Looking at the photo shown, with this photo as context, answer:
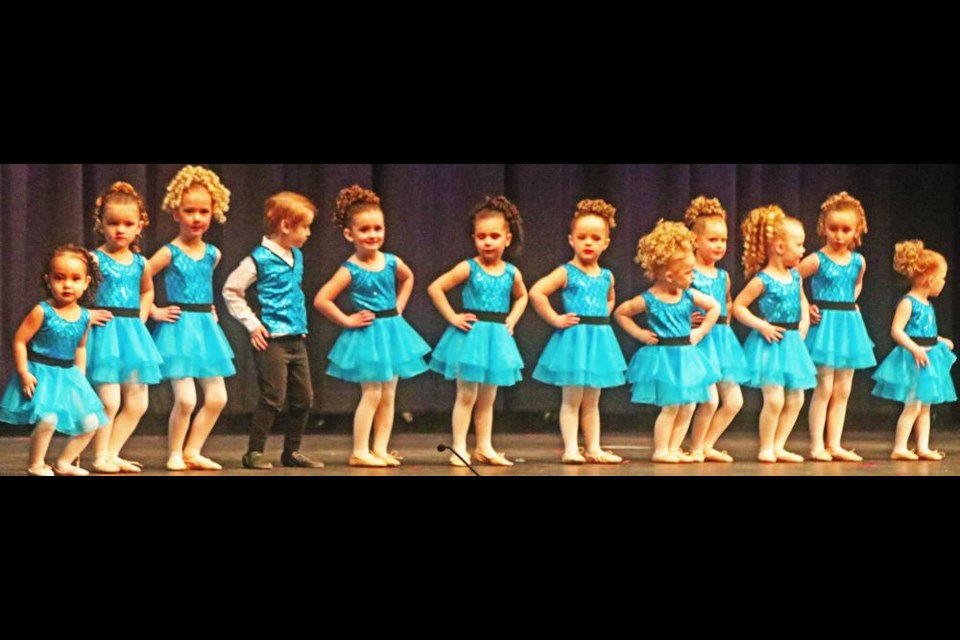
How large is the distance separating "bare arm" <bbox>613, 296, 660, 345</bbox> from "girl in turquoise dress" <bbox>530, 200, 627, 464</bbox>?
0.19 feet

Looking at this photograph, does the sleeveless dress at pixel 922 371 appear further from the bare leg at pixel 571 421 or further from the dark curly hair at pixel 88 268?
the dark curly hair at pixel 88 268

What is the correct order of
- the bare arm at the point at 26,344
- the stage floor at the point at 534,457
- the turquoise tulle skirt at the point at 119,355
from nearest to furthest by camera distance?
the bare arm at the point at 26,344 → the turquoise tulle skirt at the point at 119,355 → the stage floor at the point at 534,457

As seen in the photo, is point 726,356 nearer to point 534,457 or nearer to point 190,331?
point 534,457

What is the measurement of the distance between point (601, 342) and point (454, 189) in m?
0.96

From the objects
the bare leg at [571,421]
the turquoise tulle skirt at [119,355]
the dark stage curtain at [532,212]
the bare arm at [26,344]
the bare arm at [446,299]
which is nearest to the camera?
the bare arm at [26,344]

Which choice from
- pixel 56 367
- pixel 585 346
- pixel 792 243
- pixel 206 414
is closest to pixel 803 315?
pixel 792 243

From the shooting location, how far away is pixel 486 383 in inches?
260

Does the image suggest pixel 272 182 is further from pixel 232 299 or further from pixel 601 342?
pixel 601 342

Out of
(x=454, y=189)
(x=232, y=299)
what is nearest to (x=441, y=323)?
(x=454, y=189)

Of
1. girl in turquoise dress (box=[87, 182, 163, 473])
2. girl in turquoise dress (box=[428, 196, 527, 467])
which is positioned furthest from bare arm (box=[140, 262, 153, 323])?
girl in turquoise dress (box=[428, 196, 527, 467])

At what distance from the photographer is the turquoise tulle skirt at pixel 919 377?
678 cm

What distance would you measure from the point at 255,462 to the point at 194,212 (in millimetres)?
949

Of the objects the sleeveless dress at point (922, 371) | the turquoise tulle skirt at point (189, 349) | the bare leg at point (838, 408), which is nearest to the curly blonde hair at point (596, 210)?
the bare leg at point (838, 408)

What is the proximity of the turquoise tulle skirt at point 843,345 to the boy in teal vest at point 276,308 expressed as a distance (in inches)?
78.4
